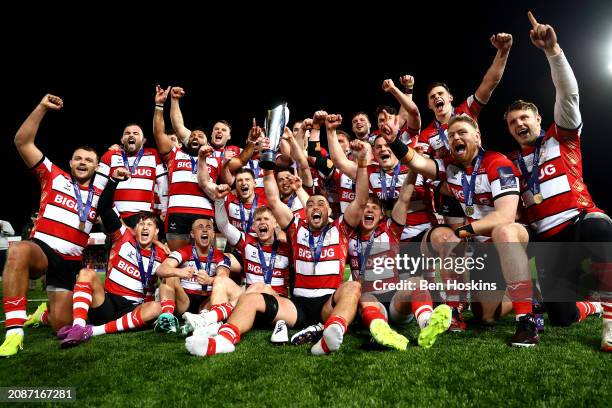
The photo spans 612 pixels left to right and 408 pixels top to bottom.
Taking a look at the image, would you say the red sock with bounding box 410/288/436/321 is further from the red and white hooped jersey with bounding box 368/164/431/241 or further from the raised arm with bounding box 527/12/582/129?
the raised arm with bounding box 527/12/582/129

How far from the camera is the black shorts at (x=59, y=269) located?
3828 millimetres

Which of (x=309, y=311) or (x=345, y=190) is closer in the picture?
(x=309, y=311)

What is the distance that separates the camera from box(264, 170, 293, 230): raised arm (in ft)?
13.6

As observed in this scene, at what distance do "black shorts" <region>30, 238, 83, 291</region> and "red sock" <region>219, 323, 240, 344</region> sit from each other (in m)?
1.90

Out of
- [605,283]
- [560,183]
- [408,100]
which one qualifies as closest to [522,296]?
[605,283]

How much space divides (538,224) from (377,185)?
1612mm

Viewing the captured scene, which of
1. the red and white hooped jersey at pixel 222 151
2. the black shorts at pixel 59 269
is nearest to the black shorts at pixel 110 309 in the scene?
the black shorts at pixel 59 269

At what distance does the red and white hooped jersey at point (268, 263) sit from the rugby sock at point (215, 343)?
1.09 m

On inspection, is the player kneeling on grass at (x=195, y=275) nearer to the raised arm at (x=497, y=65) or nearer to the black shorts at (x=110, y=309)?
the black shorts at (x=110, y=309)

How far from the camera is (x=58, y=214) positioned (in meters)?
3.90

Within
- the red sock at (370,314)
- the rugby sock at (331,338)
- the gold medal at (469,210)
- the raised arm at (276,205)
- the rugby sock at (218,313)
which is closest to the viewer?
the rugby sock at (331,338)

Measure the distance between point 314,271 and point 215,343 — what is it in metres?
1.18

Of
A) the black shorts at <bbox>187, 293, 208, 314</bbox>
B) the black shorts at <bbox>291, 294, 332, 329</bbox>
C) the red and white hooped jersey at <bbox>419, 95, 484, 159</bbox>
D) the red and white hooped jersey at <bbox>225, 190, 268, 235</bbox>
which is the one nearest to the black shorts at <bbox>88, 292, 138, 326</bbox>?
the black shorts at <bbox>187, 293, 208, 314</bbox>

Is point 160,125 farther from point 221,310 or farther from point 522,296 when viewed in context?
point 522,296
